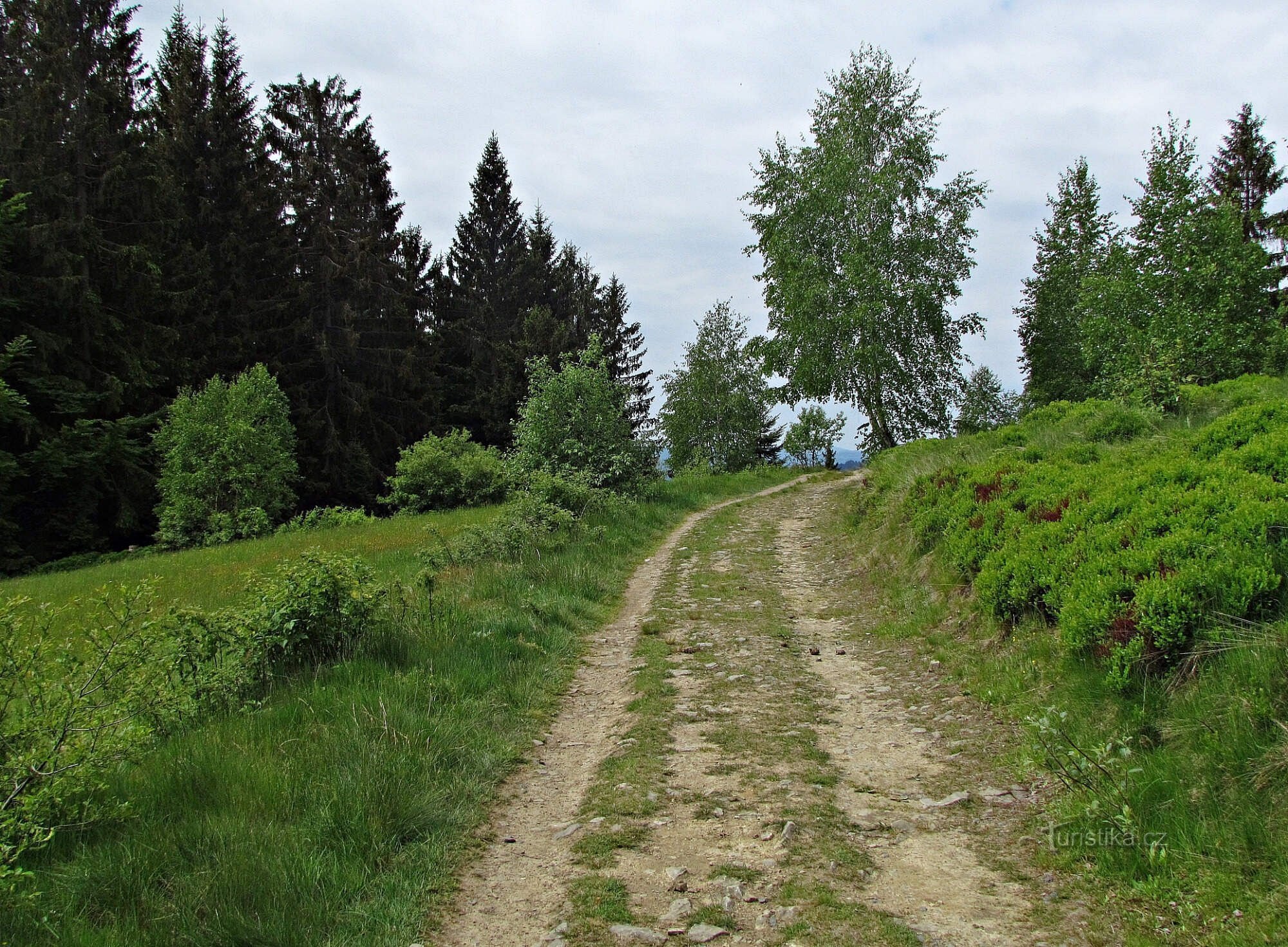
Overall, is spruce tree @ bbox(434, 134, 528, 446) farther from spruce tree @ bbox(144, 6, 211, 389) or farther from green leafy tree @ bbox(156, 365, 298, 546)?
green leafy tree @ bbox(156, 365, 298, 546)

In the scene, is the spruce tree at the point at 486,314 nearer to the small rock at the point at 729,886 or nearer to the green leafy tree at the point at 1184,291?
the green leafy tree at the point at 1184,291

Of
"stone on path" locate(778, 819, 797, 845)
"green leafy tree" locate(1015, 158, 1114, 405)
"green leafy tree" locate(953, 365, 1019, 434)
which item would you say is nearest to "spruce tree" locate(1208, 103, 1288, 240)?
"green leafy tree" locate(1015, 158, 1114, 405)

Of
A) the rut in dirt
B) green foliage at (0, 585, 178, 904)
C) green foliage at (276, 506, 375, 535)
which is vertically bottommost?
the rut in dirt

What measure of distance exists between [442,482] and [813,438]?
20.9m

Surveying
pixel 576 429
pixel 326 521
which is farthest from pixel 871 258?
pixel 326 521

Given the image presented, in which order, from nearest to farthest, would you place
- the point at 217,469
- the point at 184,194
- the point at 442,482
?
the point at 217,469 < the point at 442,482 < the point at 184,194

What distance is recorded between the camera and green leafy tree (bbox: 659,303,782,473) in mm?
44844

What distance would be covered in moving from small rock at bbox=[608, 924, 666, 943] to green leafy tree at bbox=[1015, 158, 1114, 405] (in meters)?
39.5

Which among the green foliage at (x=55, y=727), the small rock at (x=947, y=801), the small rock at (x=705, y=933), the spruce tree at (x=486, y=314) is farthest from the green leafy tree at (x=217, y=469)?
the small rock at (x=705, y=933)

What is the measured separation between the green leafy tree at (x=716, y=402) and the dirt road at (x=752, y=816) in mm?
36643

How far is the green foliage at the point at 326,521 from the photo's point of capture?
971 inches

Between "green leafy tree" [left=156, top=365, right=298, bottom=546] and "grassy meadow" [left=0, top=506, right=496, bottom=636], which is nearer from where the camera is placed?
"grassy meadow" [left=0, top=506, right=496, bottom=636]

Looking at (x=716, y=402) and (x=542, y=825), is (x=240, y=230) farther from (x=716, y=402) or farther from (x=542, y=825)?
(x=542, y=825)

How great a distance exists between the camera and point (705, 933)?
3396 mm
